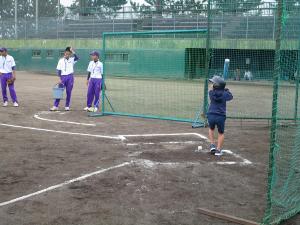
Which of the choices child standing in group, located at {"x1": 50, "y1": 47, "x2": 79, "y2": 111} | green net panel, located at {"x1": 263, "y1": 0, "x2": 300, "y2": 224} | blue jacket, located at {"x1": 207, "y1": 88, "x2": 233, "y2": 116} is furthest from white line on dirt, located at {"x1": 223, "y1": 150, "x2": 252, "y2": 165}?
child standing in group, located at {"x1": 50, "y1": 47, "x2": 79, "y2": 111}

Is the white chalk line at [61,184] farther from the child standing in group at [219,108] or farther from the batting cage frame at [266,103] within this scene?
the batting cage frame at [266,103]

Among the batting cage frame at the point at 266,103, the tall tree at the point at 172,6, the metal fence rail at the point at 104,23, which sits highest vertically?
the tall tree at the point at 172,6

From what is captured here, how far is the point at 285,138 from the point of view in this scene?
30.8 feet

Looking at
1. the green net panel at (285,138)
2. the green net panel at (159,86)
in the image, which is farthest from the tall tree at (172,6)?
the green net panel at (285,138)

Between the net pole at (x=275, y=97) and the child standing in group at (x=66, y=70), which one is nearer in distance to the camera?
the net pole at (x=275, y=97)

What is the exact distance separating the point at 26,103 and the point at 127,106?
12.5 feet

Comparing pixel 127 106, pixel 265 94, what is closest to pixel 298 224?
pixel 127 106

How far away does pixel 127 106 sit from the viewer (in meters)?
15.5

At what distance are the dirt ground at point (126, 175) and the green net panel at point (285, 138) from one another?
25cm

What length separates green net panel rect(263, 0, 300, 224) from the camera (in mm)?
4496

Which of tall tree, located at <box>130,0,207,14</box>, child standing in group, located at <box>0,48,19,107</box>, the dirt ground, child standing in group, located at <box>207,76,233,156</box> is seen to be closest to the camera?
the dirt ground

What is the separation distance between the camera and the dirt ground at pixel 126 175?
16.3 feet

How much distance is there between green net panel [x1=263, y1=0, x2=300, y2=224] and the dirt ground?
0.25 m

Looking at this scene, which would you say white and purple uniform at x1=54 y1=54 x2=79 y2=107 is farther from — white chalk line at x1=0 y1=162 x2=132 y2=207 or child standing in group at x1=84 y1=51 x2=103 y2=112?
white chalk line at x1=0 y1=162 x2=132 y2=207
